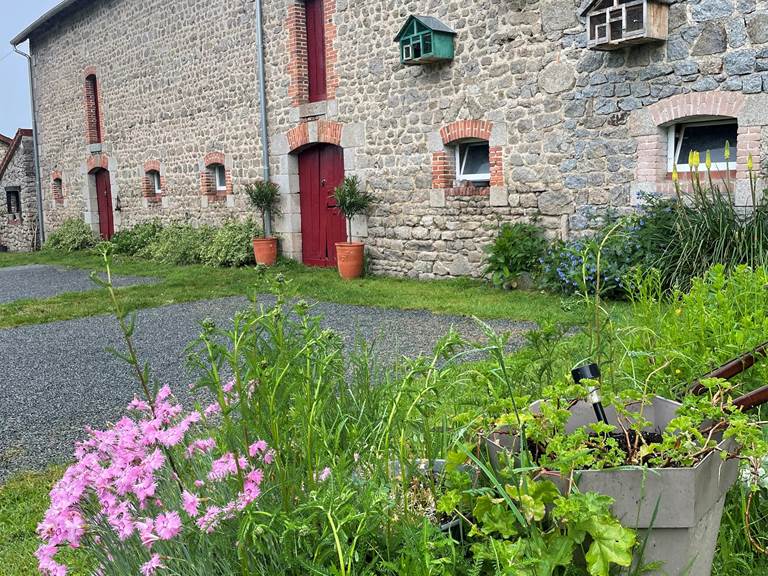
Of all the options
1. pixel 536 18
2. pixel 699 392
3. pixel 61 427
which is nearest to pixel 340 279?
pixel 536 18

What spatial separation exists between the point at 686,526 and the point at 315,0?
11084 millimetres

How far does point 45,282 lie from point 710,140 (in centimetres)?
1014

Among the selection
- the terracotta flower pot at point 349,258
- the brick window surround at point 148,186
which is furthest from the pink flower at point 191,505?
the brick window surround at point 148,186

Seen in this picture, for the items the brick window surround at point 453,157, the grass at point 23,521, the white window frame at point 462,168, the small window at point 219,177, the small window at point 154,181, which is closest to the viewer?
the grass at point 23,521

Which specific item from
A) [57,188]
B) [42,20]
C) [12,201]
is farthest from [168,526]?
[12,201]

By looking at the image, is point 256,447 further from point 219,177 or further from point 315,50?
point 219,177

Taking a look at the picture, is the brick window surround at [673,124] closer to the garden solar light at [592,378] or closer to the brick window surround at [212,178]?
the garden solar light at [592,378]

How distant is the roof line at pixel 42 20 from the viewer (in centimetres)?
1658

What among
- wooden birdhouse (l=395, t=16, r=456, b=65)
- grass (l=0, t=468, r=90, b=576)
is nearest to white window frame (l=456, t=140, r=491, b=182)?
wooden birdhouse (l=395, t=16, r=456, b=65)

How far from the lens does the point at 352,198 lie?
10.1 metres

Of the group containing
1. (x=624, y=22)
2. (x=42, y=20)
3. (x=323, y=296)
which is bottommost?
(x=323, y=296)

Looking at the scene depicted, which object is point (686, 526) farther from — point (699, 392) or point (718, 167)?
point (718, 167)

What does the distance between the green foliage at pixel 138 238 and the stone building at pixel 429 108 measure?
10.9 inches

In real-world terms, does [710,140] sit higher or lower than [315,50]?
lower
